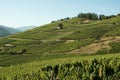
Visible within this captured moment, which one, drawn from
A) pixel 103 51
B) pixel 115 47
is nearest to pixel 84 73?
pixel 103 51

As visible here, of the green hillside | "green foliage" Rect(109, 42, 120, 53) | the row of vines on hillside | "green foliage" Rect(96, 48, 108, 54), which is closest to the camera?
the row of vines on hillside

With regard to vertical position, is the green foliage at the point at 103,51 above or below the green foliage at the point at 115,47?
below

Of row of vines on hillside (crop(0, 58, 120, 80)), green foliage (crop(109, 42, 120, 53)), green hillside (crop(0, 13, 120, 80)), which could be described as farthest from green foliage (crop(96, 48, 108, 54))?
row of vines on hillside (crop(0, 58, 120, 80))

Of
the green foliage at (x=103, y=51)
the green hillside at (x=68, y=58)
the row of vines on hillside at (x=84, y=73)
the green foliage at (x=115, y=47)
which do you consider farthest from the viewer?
→ the green foliage at (x=103, y=51)

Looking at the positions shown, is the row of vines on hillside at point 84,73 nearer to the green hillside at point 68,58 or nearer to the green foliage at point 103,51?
the green hillside at point 68,58

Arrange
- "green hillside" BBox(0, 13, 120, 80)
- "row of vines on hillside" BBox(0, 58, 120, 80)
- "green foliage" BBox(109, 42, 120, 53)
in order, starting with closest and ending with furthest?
"row of vines on hillside" BBox(0, 58, 120, 80) → "green hillside" BBox(0, 13, 120, 80) → "green foliage" BBox(109, 42, 120, 53)

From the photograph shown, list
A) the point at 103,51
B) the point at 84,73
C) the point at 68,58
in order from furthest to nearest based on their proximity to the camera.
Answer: the point at 103,51 → the point at 68,58 → the point at 84,73

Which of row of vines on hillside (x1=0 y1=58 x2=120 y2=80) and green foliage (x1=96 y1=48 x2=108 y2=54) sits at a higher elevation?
row of vines on hillside (x1=0 y1=58 x2=120 y2=80)

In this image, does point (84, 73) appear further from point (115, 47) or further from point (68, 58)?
point (115, 47)

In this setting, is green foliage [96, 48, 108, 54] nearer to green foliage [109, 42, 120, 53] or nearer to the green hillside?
the green hillside

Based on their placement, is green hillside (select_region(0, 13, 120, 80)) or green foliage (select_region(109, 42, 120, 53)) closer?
green hillside (select_region(0, 13, 120, 80))

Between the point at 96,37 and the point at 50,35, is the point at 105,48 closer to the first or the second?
the point at 96,37

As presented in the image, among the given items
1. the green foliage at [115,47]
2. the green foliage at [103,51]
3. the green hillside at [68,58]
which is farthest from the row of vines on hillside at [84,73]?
the green foliage at [103,51]

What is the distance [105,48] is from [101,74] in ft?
173
